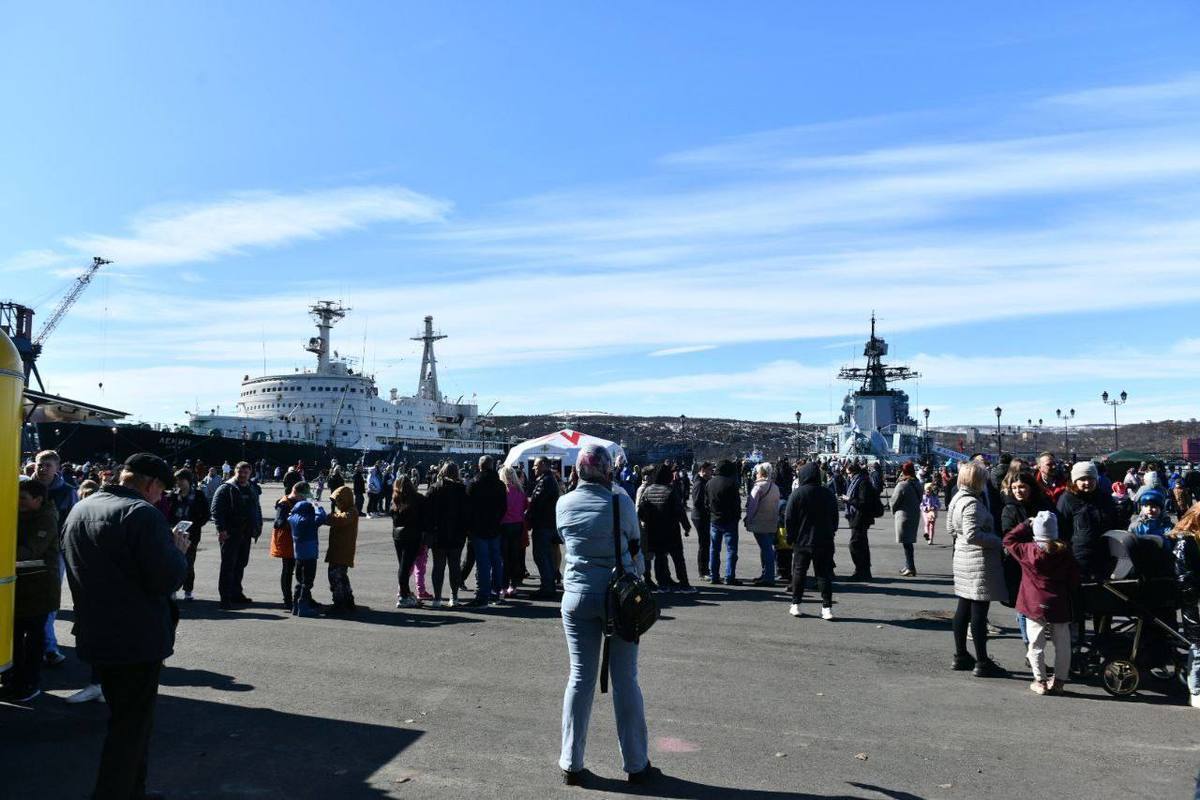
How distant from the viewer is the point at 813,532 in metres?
9.05

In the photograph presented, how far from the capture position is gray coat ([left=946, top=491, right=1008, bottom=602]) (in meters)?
6.63

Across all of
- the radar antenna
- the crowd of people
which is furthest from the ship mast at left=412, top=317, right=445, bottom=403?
the crowd of people

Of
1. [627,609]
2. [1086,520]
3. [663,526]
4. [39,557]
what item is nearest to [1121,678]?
[1086,520]

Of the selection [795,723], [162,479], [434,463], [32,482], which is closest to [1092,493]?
[795,723]

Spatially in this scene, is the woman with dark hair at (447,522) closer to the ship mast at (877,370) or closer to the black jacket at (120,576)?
the black jacket at (120,576)

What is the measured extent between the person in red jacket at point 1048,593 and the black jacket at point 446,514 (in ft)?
19.9

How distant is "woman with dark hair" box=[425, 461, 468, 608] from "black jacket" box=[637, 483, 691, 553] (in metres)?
2.44

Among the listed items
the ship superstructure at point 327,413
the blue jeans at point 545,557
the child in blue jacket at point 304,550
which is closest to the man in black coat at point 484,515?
the blue jeans at point 545,557

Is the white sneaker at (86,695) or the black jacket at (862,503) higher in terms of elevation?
the black jacket at (862,503)

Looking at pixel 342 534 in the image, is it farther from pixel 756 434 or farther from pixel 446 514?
pixel 756 434

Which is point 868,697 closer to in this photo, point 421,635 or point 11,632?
point 421,635

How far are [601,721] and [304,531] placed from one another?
4869mm

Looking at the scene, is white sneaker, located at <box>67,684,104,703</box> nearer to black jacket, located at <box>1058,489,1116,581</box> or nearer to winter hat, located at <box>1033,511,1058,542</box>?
winter hat, located at <box>1033,511,1058,542</box>

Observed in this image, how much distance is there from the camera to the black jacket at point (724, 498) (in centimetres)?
→ 1173
